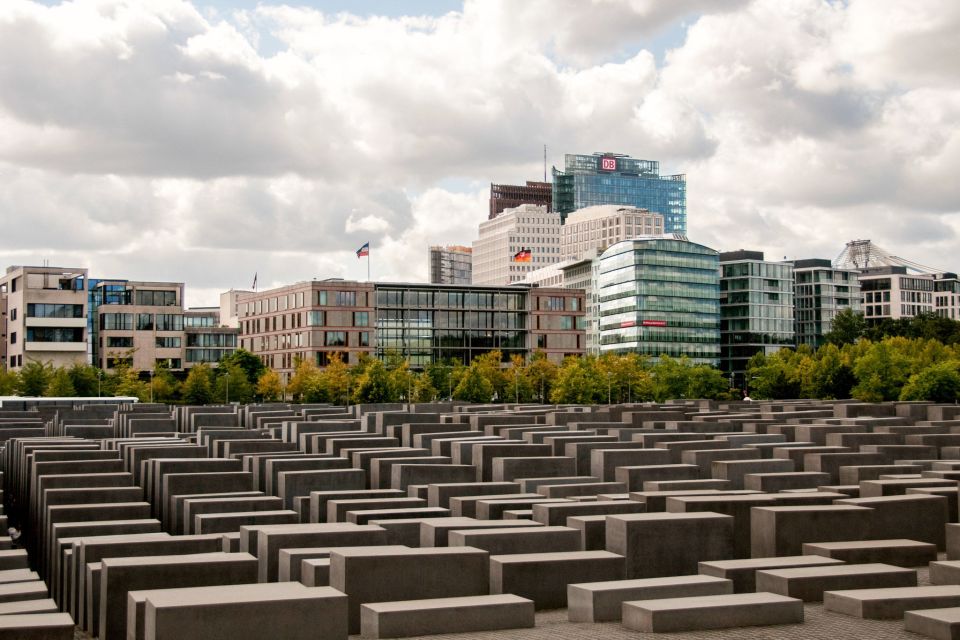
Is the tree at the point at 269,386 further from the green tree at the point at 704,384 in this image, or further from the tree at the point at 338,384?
the green tree at the point at 704,384

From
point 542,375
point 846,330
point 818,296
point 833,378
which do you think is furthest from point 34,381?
point 818,296

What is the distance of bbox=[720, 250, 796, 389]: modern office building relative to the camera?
526ft

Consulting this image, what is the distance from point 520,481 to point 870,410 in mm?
34683

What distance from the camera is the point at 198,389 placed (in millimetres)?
108188

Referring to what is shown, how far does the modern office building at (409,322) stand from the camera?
416ft

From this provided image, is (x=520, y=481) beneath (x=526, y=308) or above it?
beneath

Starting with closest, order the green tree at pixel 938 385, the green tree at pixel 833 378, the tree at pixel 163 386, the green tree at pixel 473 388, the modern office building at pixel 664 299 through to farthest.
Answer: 1. the green tree at pixel 938 385
2. the green tree at pixel 833 378
3. the tree at pixel 163 386
4. the green tree at pixel 473 388
5. the modern office building at pixel 664 299

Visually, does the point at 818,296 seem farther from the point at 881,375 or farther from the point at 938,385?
the point at 938,385

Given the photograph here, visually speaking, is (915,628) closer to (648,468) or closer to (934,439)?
(648,468)

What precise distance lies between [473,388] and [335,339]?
86.1 feet

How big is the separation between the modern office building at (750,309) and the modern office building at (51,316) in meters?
89.4

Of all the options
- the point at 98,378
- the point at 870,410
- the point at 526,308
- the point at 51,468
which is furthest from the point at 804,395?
the point at 51,468

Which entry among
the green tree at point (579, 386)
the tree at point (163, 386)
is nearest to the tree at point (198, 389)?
the tree at point (163, 386)

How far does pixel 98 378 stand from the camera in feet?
340
